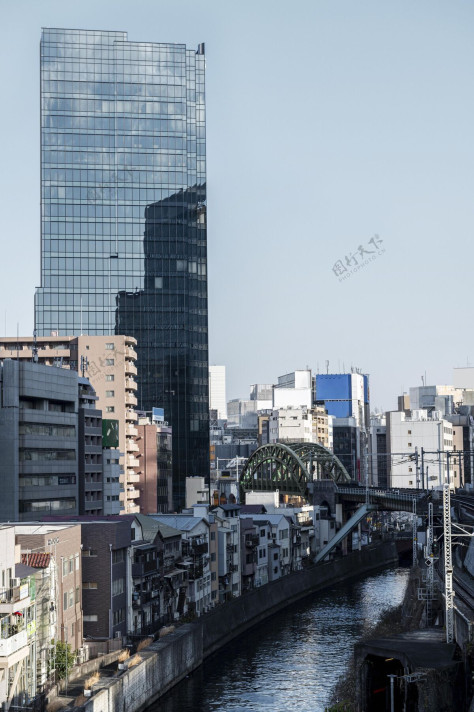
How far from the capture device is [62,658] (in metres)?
43.2

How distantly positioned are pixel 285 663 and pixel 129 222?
3019 inches

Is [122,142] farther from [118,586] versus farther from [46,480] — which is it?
[118,586]

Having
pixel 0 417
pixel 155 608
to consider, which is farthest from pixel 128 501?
pixel 155 608

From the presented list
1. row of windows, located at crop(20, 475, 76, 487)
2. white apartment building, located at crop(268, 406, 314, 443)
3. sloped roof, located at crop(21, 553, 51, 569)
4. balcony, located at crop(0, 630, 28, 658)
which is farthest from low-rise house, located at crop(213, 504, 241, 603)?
→ white apartment building, located at crop(268, 406, 314, 443)

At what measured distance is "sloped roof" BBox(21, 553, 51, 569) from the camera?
1705 inches

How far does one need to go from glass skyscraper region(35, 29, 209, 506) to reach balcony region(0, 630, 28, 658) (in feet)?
269

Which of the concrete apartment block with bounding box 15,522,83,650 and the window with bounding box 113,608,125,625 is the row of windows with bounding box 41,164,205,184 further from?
the concrete apartment block with bounding box 15,522,83,650

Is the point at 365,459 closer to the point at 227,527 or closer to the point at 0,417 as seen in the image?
the point at 227,527

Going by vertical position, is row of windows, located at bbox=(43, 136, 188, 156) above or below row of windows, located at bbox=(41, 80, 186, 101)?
below

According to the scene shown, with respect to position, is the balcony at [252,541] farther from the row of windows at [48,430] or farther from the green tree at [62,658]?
the green tree at [62,658]

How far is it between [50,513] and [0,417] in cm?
761

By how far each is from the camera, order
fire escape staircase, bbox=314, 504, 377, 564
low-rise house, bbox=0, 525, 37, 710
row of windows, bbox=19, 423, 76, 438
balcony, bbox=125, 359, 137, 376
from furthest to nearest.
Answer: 1. fire escape staircase, bbox=314, 504, 377, 564
2. balcony, bbox=125, 359, 137, 376
3. row of windows, bbox=19, 423, 76, 438
4. low-rise house, bbox=0, 525, 37, 710

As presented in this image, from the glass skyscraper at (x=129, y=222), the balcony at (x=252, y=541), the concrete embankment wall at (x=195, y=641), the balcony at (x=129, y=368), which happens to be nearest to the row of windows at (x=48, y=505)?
the concrete embankment wall at (x=195, y=641)

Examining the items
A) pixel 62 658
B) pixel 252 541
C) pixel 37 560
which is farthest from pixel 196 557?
pixel 37 560
